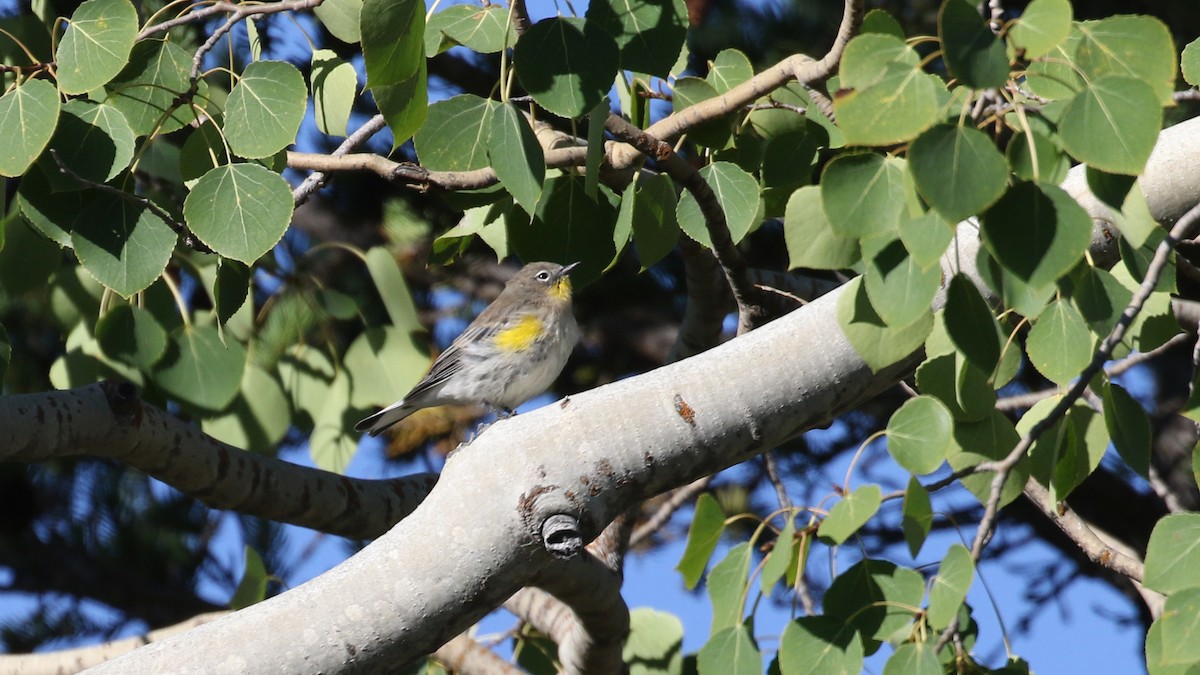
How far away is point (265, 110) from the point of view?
2.63 meters

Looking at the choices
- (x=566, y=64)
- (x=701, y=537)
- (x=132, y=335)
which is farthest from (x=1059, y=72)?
(x=132, y=335)

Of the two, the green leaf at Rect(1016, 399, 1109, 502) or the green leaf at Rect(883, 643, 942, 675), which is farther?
the green leaf at Rect(1016, 399, 1109, 502)

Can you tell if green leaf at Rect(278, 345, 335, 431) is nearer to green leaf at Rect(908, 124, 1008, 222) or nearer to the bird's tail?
the bird's tail

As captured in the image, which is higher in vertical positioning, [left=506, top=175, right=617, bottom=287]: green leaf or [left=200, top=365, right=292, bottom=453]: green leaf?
[left=506, top=175, right=617, bottom=287]: green leaf

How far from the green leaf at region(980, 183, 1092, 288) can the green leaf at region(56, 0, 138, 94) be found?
1681 millimetres

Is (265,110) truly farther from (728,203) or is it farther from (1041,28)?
(1041,28)

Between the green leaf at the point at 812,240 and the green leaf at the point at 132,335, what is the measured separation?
2.00 meters

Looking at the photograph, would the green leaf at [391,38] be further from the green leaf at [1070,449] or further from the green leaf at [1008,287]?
the green leaf at [1070,449]

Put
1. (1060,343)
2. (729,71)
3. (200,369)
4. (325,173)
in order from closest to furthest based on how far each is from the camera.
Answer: (1060,343), (325,173), (729,71), (200,369)

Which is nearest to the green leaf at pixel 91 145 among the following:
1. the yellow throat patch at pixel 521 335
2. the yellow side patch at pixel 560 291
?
the yellow throat patch at pixel 521 335

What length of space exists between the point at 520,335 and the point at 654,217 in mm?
2203

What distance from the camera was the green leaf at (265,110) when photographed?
8.48ft

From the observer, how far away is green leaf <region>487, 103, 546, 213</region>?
2439 mm

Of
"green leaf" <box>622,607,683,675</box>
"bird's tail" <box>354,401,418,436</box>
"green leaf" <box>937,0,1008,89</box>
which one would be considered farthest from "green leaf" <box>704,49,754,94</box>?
"bird's tail" <box>354,401,418,436</box>
